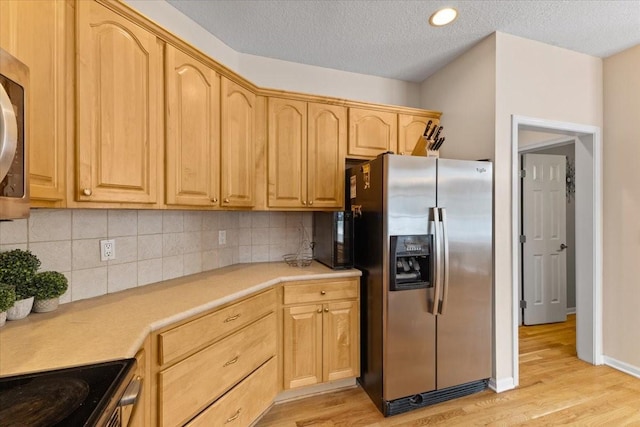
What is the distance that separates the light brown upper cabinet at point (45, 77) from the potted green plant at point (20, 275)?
0.97 feet

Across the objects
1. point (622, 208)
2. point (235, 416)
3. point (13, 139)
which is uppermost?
point (13, 139)

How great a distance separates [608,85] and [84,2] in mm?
3899

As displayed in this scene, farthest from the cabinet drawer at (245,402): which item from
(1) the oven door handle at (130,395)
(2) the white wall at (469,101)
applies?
(2) the white wall at (469,101)

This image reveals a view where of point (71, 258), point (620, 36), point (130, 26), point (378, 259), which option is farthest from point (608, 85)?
point (71, 258)

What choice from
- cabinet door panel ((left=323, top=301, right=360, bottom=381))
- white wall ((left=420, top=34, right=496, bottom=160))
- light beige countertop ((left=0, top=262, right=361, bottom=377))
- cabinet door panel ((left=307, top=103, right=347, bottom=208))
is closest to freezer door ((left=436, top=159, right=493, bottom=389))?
white wall ((left=420, top=34, right=496, bottom=160))

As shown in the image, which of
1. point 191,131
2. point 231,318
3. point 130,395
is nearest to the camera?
point 130,395

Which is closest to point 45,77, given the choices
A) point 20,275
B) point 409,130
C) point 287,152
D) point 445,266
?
point 20,275

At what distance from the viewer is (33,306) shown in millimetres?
1263

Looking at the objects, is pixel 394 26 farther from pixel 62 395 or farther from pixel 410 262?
pixel 62 395

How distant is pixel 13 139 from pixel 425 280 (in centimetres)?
213

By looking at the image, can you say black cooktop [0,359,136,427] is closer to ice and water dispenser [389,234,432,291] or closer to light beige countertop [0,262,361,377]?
light beige countertop [0,262,361,377]

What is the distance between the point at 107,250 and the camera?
1597 millimetres

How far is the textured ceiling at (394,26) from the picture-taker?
1900mm

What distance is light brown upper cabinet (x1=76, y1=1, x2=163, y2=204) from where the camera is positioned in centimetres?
124
